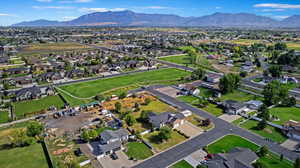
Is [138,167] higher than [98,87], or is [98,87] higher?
[98,87]

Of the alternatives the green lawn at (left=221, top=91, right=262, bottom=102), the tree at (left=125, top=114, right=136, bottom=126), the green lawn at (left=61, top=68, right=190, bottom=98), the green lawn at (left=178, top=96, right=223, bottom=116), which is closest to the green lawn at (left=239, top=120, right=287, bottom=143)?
the green lawn at (left=178, top=96, right=223, bottom=116)

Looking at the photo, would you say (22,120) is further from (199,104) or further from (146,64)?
(146,64)

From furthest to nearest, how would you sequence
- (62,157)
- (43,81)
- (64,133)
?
(43,81)
(64,133)
(62,157)

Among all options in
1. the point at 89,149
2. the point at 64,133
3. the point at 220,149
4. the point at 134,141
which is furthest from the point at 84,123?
the point at 220,149

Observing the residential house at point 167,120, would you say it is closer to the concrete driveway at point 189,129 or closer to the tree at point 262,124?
the concrete driveway at point 189,129

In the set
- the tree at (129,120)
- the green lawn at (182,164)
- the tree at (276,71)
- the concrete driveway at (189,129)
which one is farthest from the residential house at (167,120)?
the tree at (276,71)

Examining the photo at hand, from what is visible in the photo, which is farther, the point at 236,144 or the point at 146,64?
the point at 146,64
